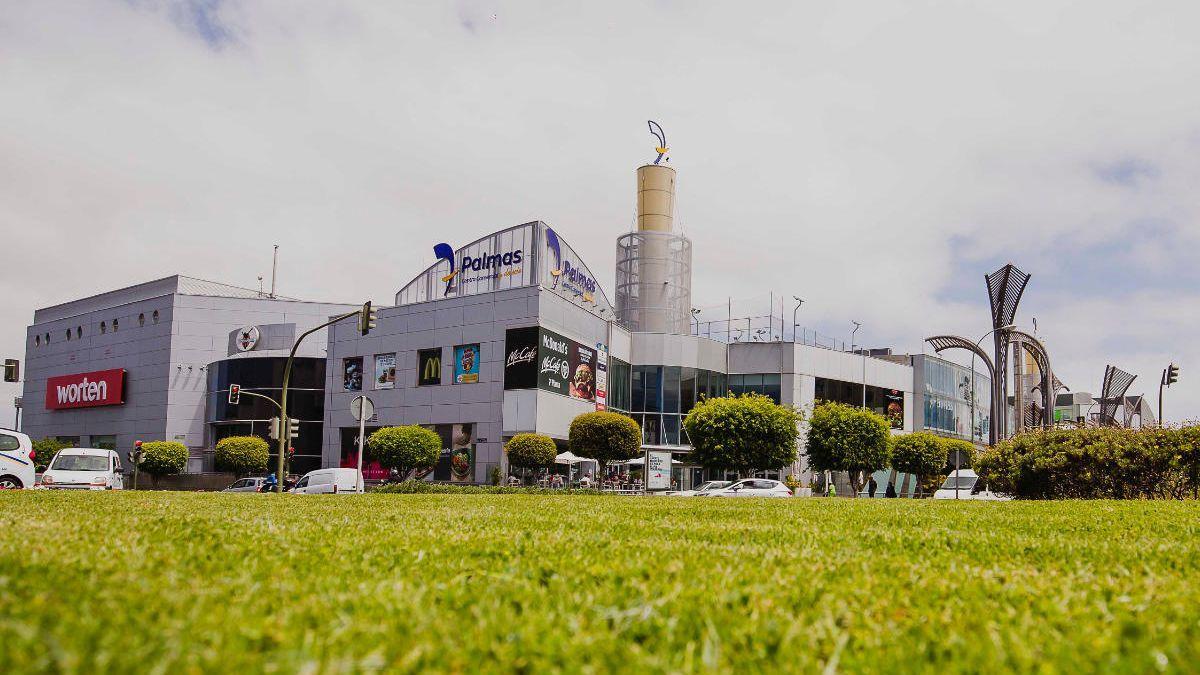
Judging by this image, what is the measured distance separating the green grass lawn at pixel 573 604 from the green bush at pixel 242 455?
62.4 m

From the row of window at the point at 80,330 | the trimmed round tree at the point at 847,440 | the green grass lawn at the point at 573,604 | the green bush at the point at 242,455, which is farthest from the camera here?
the row of window at the point at 80,330

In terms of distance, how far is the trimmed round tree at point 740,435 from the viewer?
51.9 meters

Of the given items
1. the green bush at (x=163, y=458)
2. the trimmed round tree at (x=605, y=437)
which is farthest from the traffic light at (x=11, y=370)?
the green bush at (x=163, y=458)

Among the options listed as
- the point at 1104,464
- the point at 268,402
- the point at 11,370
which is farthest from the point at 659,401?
the point at 1104,464

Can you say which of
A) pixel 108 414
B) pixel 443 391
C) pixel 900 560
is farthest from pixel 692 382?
pixel 900 560

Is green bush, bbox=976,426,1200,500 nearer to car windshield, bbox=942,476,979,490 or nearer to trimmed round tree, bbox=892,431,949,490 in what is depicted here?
car windshield, bbox=942,476,979,490

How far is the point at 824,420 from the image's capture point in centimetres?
5834

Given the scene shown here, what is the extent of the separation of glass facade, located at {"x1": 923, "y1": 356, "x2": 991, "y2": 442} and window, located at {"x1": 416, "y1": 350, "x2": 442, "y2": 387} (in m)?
45.9

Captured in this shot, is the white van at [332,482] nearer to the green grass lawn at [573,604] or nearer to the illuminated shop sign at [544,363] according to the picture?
the illuminated shop sign at [544,363]

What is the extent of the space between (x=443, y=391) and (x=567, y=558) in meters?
55.6

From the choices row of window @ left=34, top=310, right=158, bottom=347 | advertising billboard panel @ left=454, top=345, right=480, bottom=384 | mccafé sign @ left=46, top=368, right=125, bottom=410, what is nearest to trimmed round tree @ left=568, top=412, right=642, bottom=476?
advertising billboard panel @ left=454, top=345, right=480, bottom=384

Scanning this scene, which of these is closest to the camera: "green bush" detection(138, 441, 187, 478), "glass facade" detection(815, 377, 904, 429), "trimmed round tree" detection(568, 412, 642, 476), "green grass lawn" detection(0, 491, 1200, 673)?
"green grass lawn" detection(0, 491, 1200, 673)

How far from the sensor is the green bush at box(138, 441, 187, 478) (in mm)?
67688

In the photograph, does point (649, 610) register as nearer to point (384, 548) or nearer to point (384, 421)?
point (384, 548)
